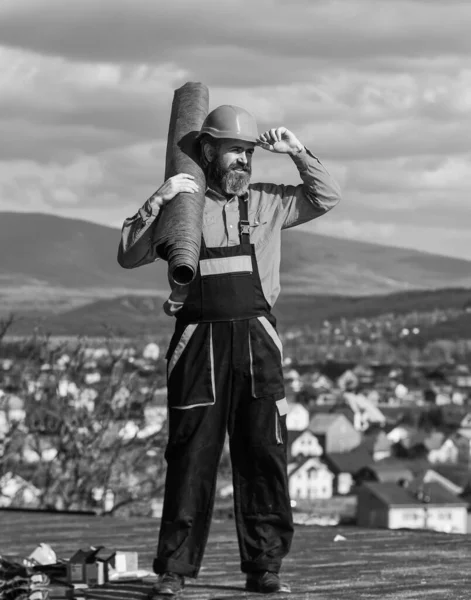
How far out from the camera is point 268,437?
7.48 metres

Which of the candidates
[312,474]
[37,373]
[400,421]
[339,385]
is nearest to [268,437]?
[37,373]

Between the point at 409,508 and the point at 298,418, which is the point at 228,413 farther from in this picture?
the point at 298,418

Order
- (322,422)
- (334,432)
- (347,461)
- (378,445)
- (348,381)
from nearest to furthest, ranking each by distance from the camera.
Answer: (347,461)
(334,432)
(378,445)
(322,422)
(348,381)

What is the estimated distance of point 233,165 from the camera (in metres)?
7.39

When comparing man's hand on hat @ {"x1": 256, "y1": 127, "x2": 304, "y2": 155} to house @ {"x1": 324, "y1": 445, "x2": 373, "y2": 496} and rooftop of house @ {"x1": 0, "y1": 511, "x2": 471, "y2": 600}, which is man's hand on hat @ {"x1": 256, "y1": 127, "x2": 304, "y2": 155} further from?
house @ {"x1": 324, "y1": 445, "x2": 373, "y2": 496}

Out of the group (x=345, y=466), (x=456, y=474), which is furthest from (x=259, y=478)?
(x=345, y=466)

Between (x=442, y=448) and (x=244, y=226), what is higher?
(x=442, y=448)

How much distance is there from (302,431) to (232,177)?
93128mm

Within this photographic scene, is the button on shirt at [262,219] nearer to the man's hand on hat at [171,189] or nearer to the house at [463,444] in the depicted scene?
the man's hand on hat at [171,189]

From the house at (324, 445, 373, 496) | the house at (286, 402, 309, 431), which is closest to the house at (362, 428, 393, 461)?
the house at (324, 445, 373, 496)

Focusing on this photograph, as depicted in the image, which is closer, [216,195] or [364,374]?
[216,195]

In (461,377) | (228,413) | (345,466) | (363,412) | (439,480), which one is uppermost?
(461,377)

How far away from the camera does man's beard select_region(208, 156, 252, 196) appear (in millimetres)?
7398

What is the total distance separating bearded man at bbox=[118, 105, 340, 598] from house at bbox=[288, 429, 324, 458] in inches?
3496
